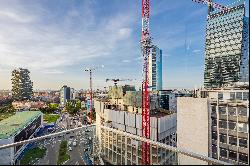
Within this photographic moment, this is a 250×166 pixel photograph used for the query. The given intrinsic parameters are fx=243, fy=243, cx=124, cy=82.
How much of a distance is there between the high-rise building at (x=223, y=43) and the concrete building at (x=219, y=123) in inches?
1053

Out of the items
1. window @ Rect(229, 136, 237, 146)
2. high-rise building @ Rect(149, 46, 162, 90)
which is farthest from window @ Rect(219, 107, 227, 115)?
high-rise building @ Rect(149, 46, 162, 90)

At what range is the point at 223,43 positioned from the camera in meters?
53.8

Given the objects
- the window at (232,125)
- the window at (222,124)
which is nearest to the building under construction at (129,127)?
the window at (222,124)

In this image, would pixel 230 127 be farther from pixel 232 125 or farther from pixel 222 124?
pixel 222 124

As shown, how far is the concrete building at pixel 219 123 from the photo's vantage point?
12.7 metres

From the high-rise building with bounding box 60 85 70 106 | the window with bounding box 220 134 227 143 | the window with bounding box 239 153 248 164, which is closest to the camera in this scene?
the window with bounding box 239 153 248 164

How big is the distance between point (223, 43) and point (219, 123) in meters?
44.6

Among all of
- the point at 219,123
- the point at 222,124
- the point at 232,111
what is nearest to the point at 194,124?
the point at 219,123

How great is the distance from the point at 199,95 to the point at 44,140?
44.8 feet

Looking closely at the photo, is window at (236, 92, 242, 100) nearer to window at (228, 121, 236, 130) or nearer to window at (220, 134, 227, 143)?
window at (228, 121, 236, 130)

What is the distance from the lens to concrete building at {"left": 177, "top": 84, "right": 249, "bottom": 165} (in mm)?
12727

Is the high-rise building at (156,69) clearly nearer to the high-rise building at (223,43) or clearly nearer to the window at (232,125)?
the high-rise building at (223,43)

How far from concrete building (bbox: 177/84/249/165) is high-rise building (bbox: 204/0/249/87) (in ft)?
87.7

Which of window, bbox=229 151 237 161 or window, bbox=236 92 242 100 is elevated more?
window, bbox=236 92 242 100
